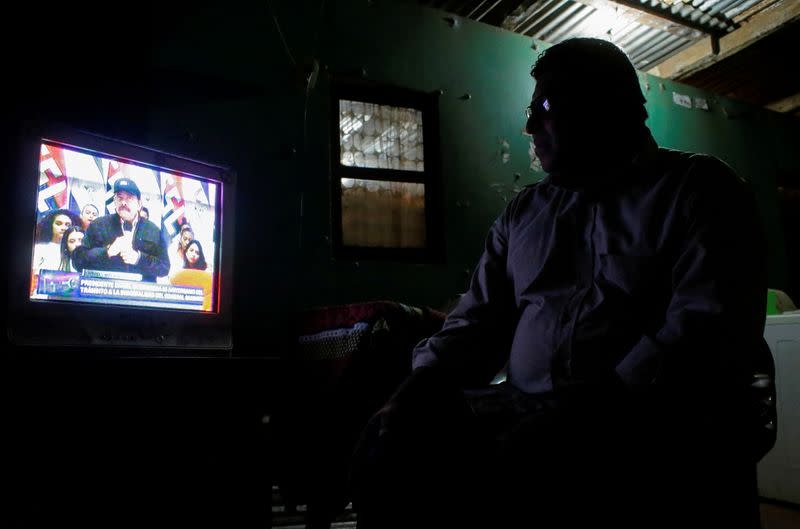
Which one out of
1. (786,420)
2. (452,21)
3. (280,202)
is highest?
(452,21)

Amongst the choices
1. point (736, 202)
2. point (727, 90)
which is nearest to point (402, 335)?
point (736, 202)

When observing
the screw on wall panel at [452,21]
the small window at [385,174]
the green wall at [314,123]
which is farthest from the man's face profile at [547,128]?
the screw on wall panel at [452,21]

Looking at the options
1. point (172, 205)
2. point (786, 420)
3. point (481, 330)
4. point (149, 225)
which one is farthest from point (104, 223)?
point (786, 420)

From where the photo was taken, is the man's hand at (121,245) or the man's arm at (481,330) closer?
the man's arm at (481,330)

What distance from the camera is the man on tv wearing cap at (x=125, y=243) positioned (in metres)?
1.94

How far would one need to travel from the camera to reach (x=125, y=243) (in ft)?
A: 6.63

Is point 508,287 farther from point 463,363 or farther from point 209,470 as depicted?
point 209,470

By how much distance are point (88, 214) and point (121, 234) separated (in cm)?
12

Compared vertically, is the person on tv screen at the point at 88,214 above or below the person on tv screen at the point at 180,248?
above

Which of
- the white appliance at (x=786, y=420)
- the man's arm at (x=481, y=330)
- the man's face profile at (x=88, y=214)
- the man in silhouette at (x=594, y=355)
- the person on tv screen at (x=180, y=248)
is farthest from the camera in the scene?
the white appliance at (x=786, y=420)

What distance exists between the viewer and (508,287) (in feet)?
5.16

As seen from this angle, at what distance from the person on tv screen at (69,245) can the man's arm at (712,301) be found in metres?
1.70

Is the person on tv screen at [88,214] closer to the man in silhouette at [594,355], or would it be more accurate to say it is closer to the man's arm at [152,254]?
the man's arm at [152,254]

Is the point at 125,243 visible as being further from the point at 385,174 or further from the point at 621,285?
the point at 385,174
